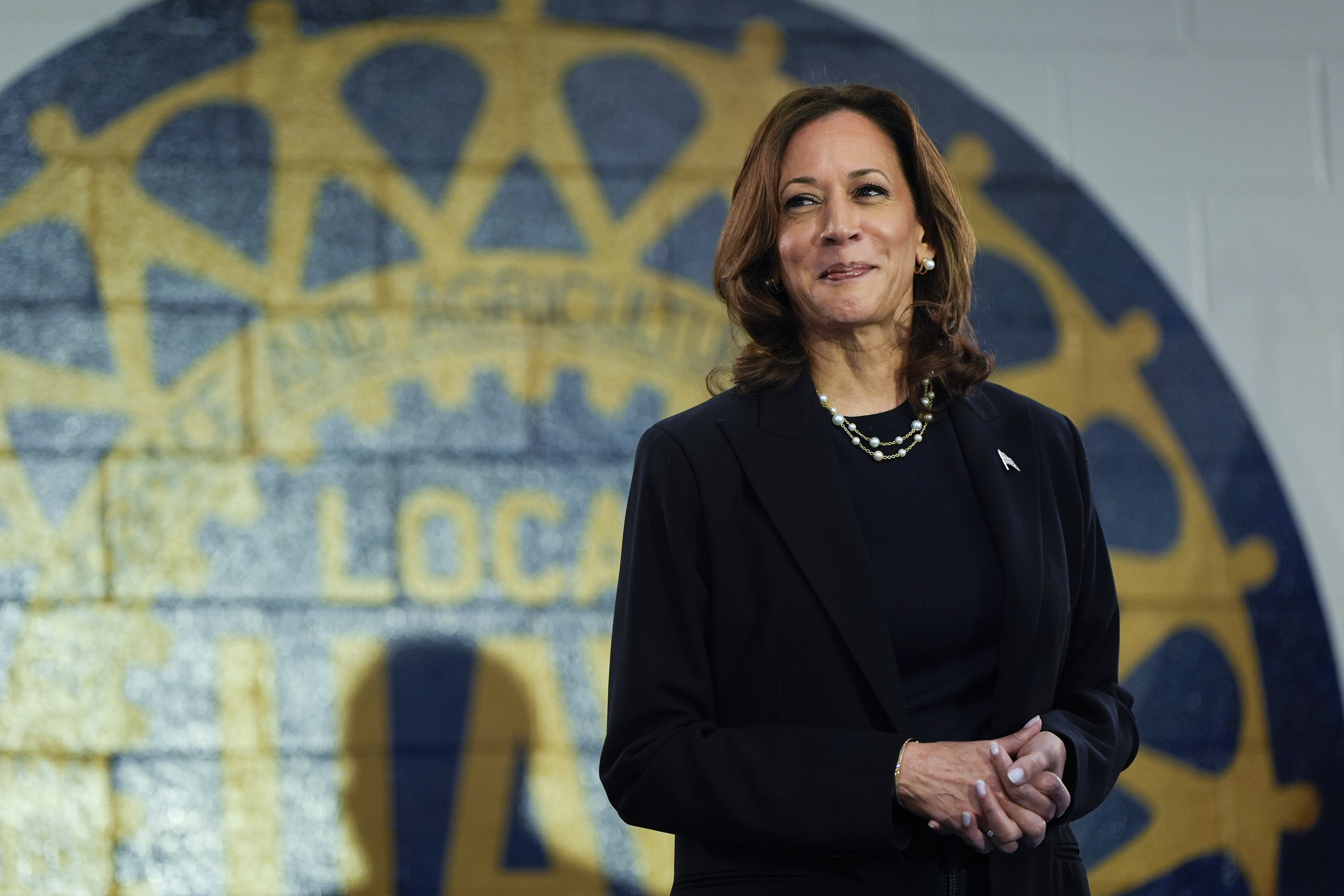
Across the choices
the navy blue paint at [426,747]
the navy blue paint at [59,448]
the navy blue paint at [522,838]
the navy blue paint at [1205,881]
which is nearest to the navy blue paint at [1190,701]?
the navy blue paint at [1205,881]

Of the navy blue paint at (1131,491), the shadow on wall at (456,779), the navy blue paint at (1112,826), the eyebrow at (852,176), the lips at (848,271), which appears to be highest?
the eyebrow at (852,176)

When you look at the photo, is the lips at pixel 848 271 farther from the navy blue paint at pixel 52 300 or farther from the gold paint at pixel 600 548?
the navy blue paint at pixel 52 300

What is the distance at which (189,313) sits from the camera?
2.22m

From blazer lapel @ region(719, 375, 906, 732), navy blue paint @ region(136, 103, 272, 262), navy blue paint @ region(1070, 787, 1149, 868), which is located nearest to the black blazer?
blazer lapel @ region(719, 375, 906, 732)

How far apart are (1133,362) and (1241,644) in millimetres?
496

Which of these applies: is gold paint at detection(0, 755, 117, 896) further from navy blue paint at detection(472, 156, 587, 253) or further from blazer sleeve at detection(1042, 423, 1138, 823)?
blazer sleeve at detection(1042, 423, 1138, 823)

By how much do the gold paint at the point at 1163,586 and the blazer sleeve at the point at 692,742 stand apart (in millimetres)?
1262

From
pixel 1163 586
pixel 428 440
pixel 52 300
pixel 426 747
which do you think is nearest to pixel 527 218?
pixel 428 440

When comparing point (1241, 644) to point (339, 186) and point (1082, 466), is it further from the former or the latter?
point (339, 186)

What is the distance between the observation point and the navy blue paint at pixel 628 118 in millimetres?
2320

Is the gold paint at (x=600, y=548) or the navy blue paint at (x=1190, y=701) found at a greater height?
the gold paint at (x=600, y=548)

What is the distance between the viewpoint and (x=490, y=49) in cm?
233

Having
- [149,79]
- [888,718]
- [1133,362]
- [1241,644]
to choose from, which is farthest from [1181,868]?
[149,79]

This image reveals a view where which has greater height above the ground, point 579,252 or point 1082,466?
point 579,252
